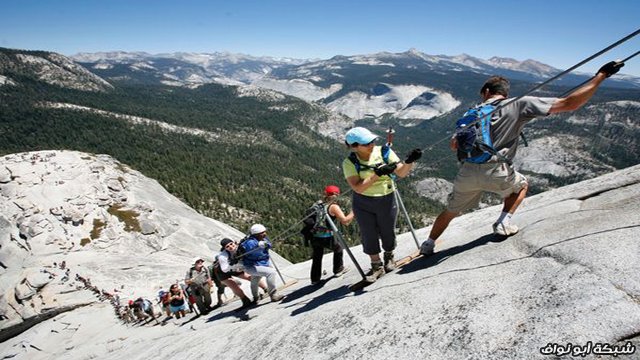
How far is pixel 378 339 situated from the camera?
19.8ft

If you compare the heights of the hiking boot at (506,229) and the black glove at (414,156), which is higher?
the black glove at (414,156)

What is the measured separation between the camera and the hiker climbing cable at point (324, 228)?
392 inches

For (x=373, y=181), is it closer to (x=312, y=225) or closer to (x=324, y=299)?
(x=324, y=299)

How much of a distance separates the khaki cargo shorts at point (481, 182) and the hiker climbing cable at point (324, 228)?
274 centimetres

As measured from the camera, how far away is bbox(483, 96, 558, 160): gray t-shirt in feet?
21.3

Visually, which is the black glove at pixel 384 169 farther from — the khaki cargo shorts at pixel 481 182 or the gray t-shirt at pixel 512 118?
the gray t-shirt at pixel 512 118

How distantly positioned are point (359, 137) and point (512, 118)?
2.69 meters

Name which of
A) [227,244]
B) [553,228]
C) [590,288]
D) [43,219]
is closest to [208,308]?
[227,244]

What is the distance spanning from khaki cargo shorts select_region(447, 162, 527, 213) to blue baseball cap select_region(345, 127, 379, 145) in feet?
6.24

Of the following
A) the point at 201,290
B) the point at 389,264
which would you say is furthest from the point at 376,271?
the point at 201,290

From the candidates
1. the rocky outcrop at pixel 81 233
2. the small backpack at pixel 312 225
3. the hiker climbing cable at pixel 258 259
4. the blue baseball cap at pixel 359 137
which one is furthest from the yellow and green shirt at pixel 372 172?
the rocky outcrop at pixel 81 233

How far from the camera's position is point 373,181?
7.20 m

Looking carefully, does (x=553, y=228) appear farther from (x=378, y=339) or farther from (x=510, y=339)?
(x=378, y=339)

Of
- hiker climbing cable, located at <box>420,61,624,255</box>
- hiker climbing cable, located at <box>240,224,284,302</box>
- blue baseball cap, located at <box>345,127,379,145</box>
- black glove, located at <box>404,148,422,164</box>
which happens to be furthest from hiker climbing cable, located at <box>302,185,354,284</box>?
hiker climbing cable, located at <box>420,61,624,255</box>
